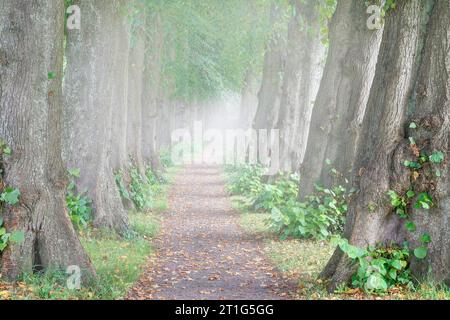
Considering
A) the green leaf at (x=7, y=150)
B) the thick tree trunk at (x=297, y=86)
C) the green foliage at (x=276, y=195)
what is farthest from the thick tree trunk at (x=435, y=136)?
the thick tree trunk at (x=297, y=86)

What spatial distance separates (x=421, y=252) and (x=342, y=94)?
602cm

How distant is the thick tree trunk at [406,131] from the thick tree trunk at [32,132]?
12.3ft

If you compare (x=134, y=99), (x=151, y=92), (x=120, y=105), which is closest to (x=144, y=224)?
(x=120, y=105)

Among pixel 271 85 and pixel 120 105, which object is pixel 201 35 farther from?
pixel 120 105

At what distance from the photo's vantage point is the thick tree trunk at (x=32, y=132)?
302 inches

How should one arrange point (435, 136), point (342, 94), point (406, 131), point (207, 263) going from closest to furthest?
point (435, 136)
point (406, 131)
point (207, 263)
point (342, 94)

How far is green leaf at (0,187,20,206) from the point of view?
7524mm

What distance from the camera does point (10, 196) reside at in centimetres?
754

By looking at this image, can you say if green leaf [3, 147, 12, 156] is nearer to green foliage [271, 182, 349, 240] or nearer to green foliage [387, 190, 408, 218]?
green foliage [387, 190, 408, 218]

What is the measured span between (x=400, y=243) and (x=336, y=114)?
18.7 ft

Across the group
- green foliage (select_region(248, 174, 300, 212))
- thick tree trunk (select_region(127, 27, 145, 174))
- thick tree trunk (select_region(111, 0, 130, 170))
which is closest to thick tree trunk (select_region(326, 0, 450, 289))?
green foliage (select_region(248, 174, 300, 212))

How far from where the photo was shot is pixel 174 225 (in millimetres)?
15320

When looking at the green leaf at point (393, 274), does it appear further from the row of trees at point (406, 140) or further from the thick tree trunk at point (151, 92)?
the thick tree trunk at point (151, 92)

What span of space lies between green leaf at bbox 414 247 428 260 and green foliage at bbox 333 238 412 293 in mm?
146
